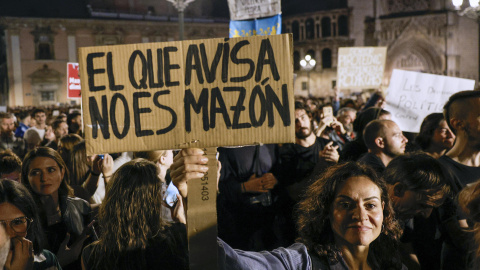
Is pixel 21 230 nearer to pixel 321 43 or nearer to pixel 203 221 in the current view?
pixel 203 221

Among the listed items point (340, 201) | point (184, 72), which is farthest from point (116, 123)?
point (340, 201)

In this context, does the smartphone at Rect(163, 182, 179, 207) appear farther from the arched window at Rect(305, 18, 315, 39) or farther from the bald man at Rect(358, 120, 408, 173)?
the arched window at Rect(305, 18, 315, 39)

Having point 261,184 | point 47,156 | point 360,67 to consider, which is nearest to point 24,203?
point 47,156

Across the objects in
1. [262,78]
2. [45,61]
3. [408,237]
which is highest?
[45,61]

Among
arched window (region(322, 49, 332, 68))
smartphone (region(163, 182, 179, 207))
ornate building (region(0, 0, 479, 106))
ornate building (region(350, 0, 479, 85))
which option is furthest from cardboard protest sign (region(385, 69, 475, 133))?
arched window (region(322, 49, 332, 68))

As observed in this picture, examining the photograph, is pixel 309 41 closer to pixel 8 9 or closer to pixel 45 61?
pixel 45 61

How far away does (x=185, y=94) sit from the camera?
2.10 meters

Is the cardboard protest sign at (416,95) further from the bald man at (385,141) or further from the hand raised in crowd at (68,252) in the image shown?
the hand raised in crowd at (68,252)

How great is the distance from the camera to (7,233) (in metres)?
2.20

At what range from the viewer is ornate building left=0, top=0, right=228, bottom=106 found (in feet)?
118

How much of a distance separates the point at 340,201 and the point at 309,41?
41.9 metres

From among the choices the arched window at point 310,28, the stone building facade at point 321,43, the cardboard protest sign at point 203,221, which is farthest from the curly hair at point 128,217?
the arched window at point 310,28

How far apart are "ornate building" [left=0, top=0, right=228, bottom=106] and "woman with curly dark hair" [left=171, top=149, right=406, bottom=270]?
114 feet

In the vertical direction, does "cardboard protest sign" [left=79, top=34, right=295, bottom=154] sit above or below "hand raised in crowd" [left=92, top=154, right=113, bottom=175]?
above
